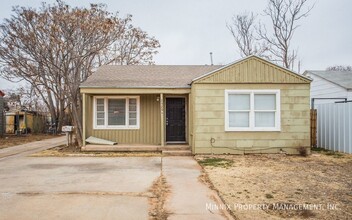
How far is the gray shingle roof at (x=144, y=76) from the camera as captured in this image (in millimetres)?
12734

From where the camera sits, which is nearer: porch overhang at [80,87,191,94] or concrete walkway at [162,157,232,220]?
concrete walkway at [162,157,232,220]

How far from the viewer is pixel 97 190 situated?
6.24 m

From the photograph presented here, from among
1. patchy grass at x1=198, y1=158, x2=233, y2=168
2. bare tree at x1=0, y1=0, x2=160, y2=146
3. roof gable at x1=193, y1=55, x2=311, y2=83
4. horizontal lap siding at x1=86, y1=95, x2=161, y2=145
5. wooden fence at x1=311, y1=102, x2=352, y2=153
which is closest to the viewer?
patchy grass at x1=198, y1=158, x2=233, y2=168

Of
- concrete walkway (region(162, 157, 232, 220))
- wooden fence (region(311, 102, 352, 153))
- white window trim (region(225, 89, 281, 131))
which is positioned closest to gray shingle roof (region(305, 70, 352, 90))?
wooden fence (region(311, 102, 352, 153))

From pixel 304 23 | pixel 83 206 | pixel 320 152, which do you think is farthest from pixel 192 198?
pixel 304 23

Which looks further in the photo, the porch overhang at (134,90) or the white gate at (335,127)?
the porch overhang at (134,90)

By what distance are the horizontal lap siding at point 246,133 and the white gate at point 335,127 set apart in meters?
1.27

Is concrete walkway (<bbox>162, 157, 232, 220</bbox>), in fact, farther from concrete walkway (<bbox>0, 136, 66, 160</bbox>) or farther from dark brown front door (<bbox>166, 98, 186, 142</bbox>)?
concrete walkway (<bbox>0, 136, 66, 160</bbox>)

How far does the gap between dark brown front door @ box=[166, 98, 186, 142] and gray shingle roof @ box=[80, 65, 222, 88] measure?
1.10 m

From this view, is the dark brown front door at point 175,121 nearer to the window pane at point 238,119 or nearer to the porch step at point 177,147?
the porch step at point 177,147

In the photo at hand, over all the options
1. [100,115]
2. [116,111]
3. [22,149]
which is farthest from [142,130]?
[22,149]

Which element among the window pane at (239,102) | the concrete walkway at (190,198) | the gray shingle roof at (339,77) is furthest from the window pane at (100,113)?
the gray shingle roof at (339,77)

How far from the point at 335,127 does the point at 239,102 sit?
3.98m

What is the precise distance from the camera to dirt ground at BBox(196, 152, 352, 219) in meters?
4.83
